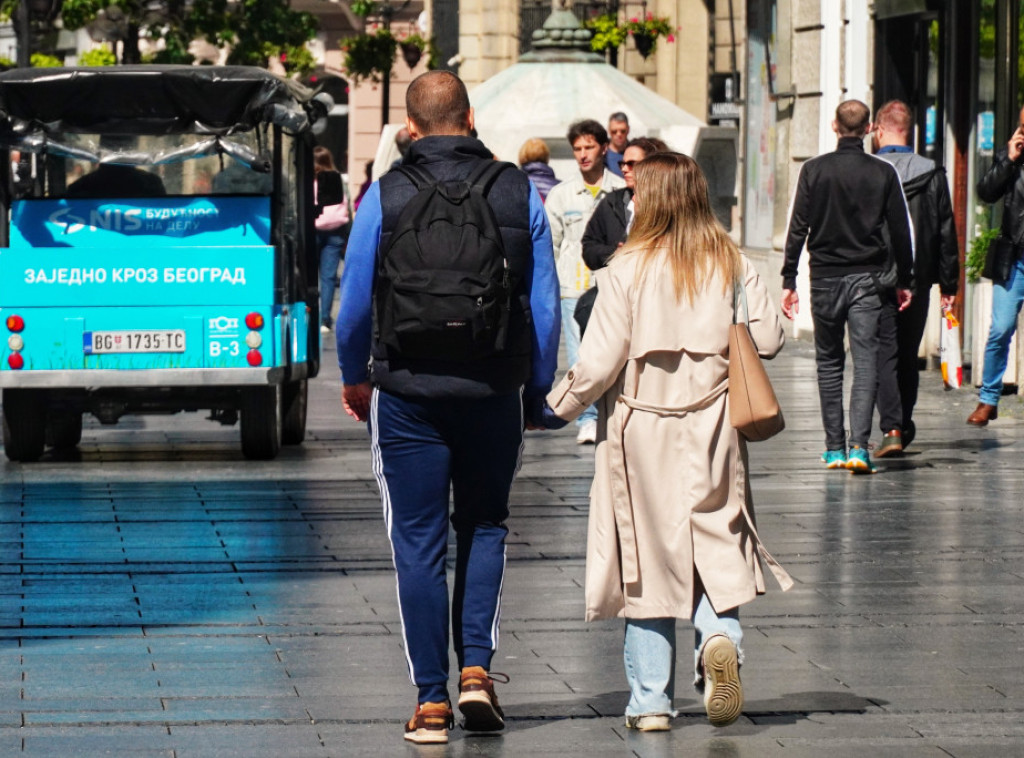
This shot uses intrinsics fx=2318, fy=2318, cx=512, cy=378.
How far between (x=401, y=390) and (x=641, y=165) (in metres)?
0.94

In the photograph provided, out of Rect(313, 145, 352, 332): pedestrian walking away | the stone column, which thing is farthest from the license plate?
the stone column

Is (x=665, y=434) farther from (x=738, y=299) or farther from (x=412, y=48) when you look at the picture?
(x=412, y=48)

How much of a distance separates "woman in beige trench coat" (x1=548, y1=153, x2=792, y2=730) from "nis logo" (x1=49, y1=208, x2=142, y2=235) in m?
7.28

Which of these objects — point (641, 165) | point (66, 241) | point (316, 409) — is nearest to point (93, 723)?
point (641, 165)

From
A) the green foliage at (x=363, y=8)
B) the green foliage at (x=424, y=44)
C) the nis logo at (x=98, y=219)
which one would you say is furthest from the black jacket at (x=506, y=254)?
the green foliage at (x=363, y=8)

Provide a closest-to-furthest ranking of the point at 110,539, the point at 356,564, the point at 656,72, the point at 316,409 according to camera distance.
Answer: the point at 356,564
the point at 110,539
the point at 316,409
the point at 656,72

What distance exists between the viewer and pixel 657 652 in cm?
614

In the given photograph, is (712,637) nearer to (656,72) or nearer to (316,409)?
(316,409)

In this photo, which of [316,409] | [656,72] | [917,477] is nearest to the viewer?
[917,477]

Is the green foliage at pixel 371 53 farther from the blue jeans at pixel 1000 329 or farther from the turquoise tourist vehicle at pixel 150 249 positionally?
the turquoise tourist vehicle at pixel 150 249

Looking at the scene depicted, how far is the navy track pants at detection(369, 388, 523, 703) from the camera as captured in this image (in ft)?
19.9

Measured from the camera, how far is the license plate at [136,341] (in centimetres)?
1278

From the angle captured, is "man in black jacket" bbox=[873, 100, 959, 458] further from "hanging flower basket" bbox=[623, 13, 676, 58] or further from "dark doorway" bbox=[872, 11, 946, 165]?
"hanging flower basket" bbox=[623, 13, 676, 58]

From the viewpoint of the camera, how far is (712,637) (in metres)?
6.04
